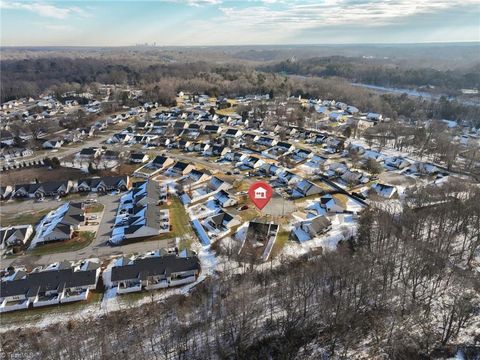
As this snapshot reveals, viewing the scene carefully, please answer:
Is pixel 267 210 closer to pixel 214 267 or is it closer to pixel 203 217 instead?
pixel 203 217

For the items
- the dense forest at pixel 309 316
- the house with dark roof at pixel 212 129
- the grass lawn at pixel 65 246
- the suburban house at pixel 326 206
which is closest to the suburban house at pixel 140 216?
the grass lawn at pixel 65 246

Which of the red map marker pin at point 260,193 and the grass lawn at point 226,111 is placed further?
the grass lawn at point 226,111

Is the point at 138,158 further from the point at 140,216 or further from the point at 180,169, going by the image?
the point at 140,216

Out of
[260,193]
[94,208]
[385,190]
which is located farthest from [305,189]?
[94,208]

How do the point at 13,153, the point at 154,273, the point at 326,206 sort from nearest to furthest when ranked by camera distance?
the point at 154,273 < the point at 326,206 < the point at 13,153

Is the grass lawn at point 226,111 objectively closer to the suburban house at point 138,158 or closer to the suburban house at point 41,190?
the suburban house at point 138,158

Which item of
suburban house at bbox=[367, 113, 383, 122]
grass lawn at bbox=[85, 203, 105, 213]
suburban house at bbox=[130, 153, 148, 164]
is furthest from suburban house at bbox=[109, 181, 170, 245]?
suburban house at bbox=[367, 113, 383, 122]

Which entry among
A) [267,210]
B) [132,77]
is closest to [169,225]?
[267,210]
